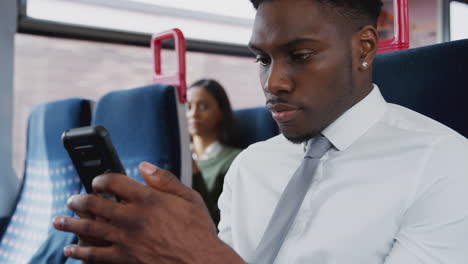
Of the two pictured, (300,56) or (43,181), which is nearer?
(300,56)

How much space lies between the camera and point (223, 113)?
9.12 ft

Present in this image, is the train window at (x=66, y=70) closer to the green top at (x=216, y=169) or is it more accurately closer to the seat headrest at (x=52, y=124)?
the seat headrest at (x=52, y=124)

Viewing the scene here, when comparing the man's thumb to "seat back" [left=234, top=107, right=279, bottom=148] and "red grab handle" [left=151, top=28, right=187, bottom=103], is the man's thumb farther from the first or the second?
"seat back" [left=234, top=107, right=279, bottom=148]

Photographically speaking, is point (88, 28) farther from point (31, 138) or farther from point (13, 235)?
point (13, 235)

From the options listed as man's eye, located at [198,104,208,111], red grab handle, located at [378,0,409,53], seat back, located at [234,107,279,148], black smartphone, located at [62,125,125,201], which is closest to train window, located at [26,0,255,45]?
man's eye, located at [198,104,208,111]

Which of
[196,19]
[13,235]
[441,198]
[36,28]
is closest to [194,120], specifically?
[196,19]

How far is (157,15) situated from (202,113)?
2.13ft

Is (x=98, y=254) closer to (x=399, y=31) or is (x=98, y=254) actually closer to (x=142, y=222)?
(x=142, y=222)

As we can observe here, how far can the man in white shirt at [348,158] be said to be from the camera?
0.64 meters

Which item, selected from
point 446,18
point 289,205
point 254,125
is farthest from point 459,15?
point 289,205

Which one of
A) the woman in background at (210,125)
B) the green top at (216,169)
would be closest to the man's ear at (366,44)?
the green top at (216,169)

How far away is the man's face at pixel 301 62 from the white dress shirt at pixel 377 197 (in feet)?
0.22

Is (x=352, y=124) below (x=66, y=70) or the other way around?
below

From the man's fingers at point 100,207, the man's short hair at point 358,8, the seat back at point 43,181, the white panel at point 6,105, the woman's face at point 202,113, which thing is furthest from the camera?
the woman's face at point 202,113
